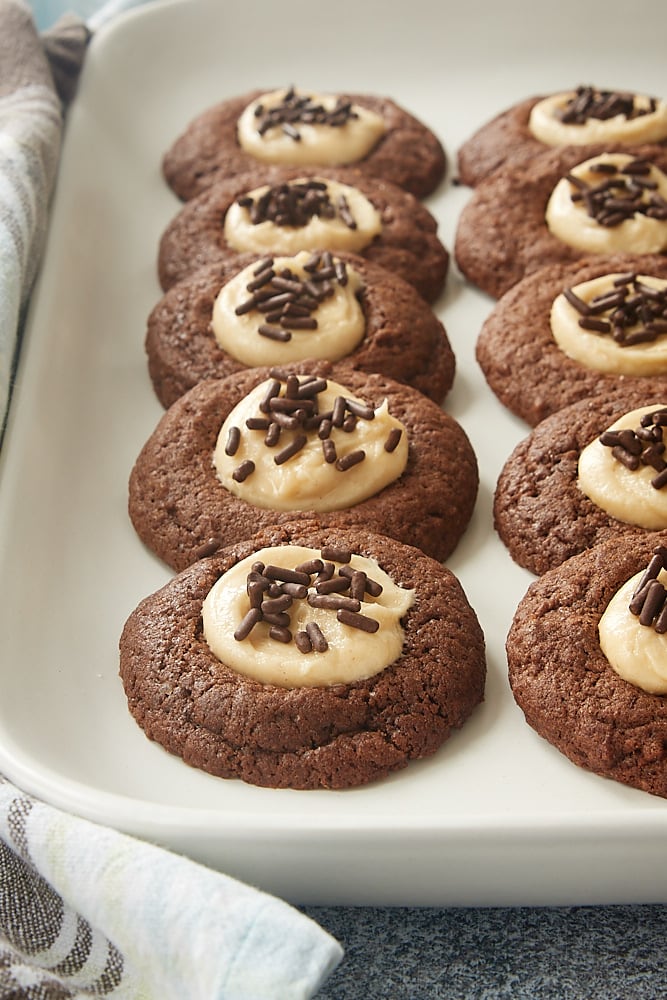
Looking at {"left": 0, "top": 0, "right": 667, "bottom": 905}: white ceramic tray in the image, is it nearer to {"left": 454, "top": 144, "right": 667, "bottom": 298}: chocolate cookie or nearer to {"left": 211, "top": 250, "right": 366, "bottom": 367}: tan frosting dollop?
{"left": 454, "top": 144, "right": 667, "bottom": 298}: chocolate cookie

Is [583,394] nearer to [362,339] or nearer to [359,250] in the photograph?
[362,339]

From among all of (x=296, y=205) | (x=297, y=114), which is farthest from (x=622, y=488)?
(x=297, y=114)

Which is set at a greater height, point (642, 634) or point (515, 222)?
point (515, 222)

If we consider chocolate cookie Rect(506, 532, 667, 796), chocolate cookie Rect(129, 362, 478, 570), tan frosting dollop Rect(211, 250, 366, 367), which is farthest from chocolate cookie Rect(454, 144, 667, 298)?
chocolate cookie Rect(506, 532, 667, 796)

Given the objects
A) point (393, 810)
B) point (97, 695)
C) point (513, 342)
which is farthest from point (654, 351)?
point (97, 695)

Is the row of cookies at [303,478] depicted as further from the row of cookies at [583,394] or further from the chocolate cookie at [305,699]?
the row of cookies at [583,394]
